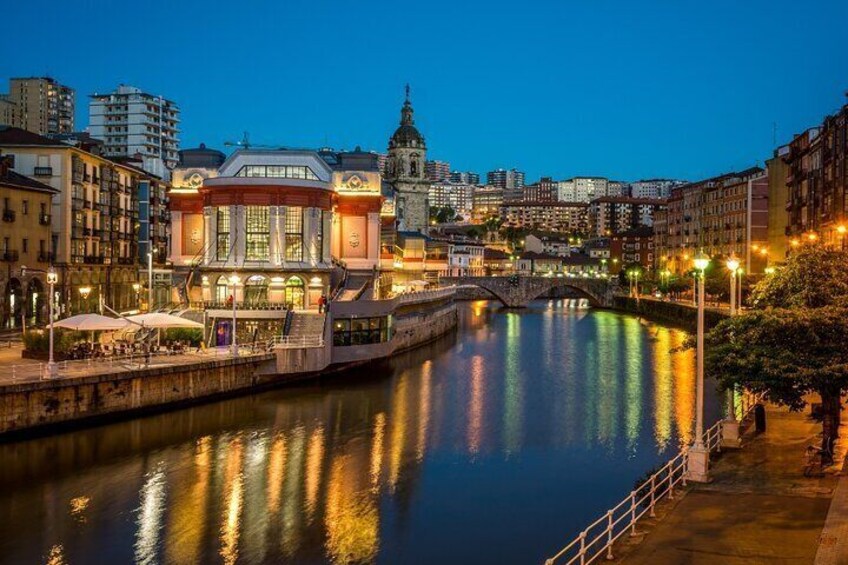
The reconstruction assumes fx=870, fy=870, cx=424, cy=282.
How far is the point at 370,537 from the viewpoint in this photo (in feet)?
91.7

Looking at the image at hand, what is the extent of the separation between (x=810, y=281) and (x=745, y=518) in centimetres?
1071

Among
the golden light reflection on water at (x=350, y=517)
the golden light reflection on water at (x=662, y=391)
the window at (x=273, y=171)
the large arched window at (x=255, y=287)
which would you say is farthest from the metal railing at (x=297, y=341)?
the golden light reflection on water at (x=662, y=391)

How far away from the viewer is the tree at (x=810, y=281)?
29.3 m

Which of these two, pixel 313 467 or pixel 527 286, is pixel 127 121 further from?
pixel 313 467

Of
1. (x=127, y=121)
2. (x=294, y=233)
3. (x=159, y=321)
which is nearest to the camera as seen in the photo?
(x=159, y=321)

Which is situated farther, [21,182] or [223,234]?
[223,234]

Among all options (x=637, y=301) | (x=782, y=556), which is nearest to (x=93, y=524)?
(x=782, y=556)

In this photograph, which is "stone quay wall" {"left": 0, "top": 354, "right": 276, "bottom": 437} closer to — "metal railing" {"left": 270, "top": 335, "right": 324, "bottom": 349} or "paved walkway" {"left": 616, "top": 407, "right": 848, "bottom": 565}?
"metal railing" {"left": 270, "top": 335, "right": 324, "bottom": 349}

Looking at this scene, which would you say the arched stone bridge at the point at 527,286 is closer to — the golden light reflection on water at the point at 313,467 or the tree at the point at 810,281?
the golden light reflection on water at the point at 313,467

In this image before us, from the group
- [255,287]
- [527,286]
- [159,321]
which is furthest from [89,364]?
[527,286]

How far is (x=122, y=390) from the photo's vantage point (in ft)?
142

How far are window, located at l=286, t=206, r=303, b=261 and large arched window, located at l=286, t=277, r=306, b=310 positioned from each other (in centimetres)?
186

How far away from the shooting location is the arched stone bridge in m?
158

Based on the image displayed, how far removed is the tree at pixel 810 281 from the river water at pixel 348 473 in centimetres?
936
